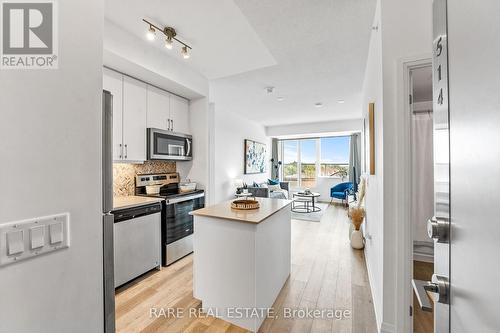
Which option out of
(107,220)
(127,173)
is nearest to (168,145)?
(127,173)

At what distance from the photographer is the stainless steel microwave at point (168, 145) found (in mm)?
2877

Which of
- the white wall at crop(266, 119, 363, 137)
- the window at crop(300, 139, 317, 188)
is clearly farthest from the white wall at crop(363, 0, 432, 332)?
the window at crop(300, 139, 317, 188)

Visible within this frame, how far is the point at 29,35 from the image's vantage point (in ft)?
2.50

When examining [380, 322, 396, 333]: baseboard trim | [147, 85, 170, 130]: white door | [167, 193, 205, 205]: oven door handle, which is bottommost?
[380, 322, 396, 333]: baseboard trim

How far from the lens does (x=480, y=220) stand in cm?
46

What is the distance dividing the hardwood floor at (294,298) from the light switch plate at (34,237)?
1473mm

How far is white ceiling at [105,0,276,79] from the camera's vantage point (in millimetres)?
1852

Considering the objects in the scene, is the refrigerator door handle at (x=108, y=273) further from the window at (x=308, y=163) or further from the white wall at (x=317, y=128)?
the window at (x=308, y=163)

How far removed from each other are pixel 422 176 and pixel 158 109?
13.2 ft

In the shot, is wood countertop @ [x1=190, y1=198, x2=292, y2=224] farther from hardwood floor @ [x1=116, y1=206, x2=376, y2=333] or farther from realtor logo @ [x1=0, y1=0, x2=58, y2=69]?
realtor logo @ [x1=0, y1=0, x2=58, y2=69]

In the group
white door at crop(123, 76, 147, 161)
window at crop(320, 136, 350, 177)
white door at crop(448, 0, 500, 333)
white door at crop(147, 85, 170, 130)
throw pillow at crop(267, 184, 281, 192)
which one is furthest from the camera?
window at crop(320, 136, 350, 177)

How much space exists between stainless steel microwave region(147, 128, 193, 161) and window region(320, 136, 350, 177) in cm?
582

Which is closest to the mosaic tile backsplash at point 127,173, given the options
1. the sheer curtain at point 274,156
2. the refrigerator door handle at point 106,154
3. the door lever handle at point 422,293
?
the refrigerator door handle at point 106,154

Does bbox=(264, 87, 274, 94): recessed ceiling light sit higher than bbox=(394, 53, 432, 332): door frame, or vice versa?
bbox=(264, 87, 274, 94): recessed ceiling light
